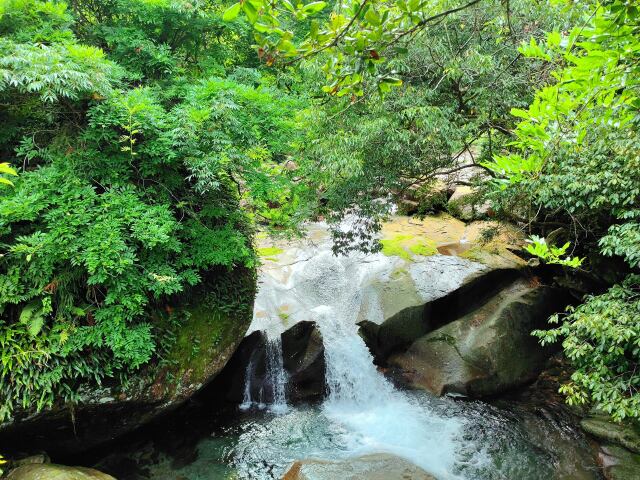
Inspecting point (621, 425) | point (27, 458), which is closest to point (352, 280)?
point (621, 425)

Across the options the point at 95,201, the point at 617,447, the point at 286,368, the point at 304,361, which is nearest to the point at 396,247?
the point at 304,361

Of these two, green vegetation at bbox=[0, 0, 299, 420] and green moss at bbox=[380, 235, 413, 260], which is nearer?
green vegetation at bbox=[0, 0, 299, 420]

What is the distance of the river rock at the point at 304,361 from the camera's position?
8.12m

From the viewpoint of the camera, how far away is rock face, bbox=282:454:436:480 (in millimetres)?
5094

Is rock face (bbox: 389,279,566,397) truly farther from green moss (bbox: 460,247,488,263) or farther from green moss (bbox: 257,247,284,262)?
green moss (bbox: 257,247,284,262)

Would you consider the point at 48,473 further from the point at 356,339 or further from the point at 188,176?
the point at 356,339

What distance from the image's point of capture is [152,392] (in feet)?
18.3

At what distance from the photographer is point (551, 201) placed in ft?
21.1

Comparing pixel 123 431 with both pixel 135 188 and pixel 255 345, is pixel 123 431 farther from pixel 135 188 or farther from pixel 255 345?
pixel 135 188

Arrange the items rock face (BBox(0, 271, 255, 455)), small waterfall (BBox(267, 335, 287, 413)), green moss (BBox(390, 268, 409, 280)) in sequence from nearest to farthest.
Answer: rock face (BBox(0, 271, 255, 455)) → small waterfall (BBox(267, 335, 287, 413)) → green moss (BBox(390, 268, 409, 280))

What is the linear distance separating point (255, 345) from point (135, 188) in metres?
4.10

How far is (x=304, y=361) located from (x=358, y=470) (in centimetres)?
307

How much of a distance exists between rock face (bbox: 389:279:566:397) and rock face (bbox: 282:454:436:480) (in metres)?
2.78

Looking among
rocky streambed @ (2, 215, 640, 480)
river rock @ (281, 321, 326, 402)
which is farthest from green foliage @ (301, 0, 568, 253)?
rocky streambed @ (2, 215, 640, 480)
